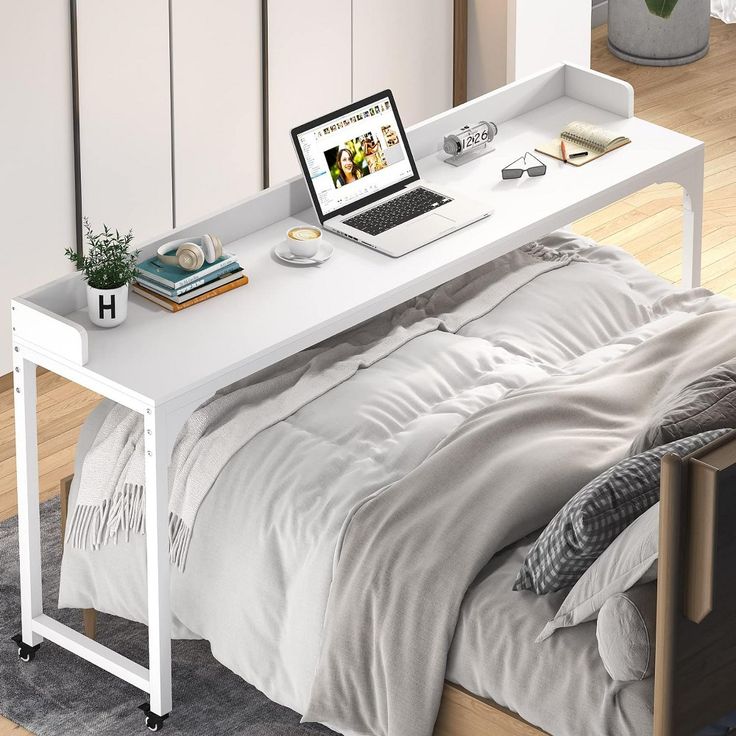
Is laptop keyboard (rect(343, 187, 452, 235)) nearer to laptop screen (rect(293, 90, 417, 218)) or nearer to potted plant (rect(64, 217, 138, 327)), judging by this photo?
laptop screen (rect(293, 90, 417, 218))

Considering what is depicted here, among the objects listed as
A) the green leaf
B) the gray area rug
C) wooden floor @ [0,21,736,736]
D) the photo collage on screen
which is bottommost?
the gray area rug

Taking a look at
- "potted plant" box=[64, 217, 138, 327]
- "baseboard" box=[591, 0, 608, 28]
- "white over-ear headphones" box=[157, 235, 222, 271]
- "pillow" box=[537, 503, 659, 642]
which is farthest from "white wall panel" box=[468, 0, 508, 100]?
"pillow" box=[537, 503, 659, 642]

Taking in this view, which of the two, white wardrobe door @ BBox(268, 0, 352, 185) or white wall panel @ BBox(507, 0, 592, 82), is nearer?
white wardrobe door @ BBox(268, 0, 352, 185)

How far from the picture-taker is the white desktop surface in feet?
9.63

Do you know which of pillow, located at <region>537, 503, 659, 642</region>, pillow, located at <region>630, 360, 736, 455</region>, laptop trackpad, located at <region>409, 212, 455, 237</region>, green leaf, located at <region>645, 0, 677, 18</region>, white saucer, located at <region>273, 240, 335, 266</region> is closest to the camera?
green leaf, located at <region>645, 0, 677, 18</region>

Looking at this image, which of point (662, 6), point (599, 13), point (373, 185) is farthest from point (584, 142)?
point (599, 13)

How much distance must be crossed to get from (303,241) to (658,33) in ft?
11.6

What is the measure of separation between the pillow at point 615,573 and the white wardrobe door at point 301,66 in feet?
8.54

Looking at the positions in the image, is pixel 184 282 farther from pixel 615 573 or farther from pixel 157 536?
pixel 615 573

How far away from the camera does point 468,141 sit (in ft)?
12.5

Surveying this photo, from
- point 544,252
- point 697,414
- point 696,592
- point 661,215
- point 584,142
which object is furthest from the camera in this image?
point 661,215

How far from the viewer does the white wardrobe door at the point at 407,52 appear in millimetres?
4926

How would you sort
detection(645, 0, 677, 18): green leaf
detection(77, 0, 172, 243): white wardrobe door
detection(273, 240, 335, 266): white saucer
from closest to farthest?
1. detection(645, 0, 677, 18): green leaf
2. detection(273, 240, 335, 266): white saucer
3. detection(77, 0, 172, 243): white wardrobe door

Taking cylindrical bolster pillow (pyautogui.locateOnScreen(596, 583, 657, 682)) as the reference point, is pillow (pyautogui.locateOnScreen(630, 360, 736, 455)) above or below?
above
